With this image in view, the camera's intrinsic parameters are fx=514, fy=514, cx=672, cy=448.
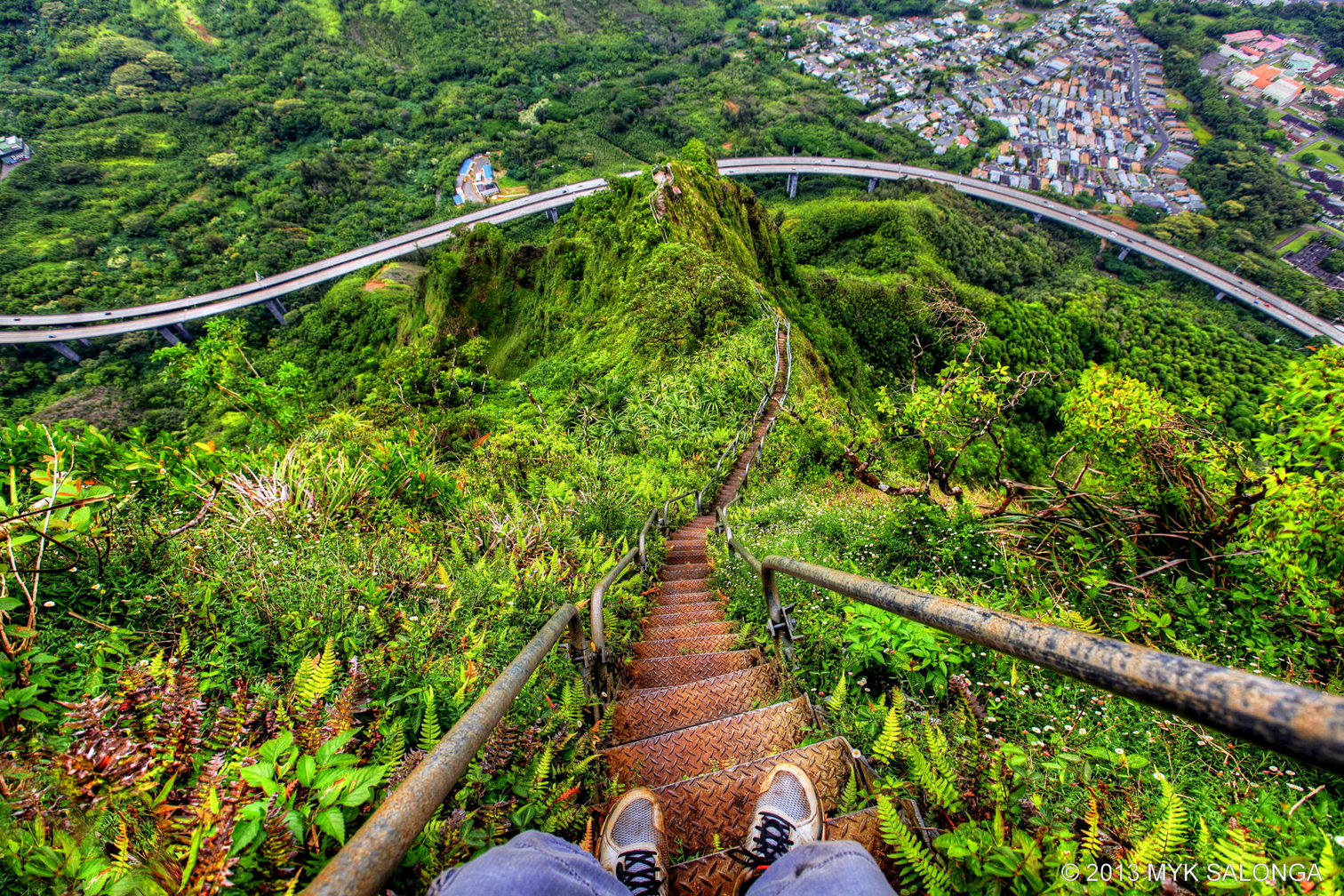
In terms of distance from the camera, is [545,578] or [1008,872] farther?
[545,578]

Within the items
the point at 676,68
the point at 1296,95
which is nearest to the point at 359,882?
the point at 676,68

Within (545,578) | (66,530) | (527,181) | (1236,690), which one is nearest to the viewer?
(1236,690)

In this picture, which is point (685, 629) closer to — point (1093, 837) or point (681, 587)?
point (681, 587)

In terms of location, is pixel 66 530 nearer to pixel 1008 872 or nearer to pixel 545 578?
pixel 545 578

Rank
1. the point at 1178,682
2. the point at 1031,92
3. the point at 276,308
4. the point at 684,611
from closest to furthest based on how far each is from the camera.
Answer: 1. the point at 1178,682
2. the point at 684,611
3. the point at 276,308
4. the point at 1031,92

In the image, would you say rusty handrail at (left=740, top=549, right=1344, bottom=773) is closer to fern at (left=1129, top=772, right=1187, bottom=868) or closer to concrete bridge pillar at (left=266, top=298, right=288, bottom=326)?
fern at (left=1129, top=772, right=1187, bottom=868)

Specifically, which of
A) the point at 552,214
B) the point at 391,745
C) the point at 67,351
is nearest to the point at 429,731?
the point at 391,745

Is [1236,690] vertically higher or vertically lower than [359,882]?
higher
